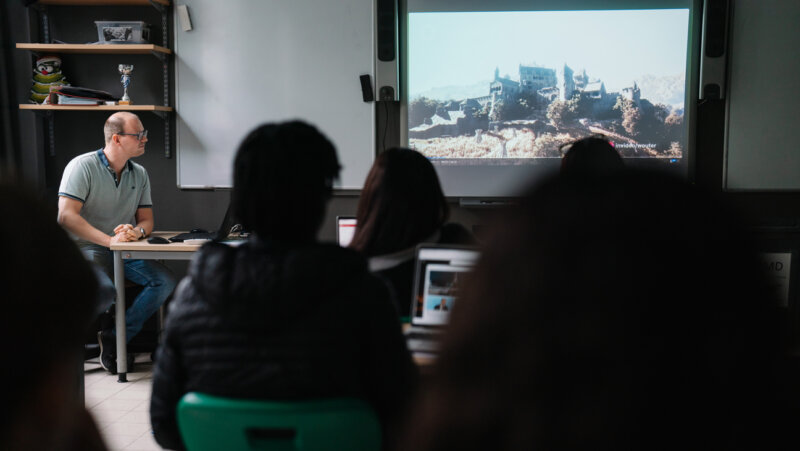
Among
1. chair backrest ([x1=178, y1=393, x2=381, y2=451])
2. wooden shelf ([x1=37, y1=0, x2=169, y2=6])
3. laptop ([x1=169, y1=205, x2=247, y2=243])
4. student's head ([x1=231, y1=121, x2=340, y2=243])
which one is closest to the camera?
chair backrest ([x1=178, y1=393, x2=381, y2=451])

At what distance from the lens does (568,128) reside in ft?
13.5

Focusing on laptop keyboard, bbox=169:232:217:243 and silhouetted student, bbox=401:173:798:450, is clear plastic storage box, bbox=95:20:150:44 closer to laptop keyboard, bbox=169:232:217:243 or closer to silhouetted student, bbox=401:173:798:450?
laptop keyboard, bbox=169:232:217:243

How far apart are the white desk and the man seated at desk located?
0.12 metres

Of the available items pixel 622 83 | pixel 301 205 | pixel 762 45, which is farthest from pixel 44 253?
pixel 762 45

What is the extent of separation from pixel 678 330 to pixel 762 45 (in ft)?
14.3

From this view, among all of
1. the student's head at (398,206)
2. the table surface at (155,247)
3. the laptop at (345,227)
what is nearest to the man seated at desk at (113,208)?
the table surface at (155,247)

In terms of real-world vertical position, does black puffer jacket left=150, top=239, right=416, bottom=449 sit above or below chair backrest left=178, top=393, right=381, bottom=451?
above

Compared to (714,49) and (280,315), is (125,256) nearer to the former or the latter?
(280,315)

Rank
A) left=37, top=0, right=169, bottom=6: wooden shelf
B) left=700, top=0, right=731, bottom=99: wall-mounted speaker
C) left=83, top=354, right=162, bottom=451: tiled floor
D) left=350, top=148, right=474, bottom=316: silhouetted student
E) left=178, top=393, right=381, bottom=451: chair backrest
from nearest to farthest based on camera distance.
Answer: left=178, top=393, right=381, bottom=451: chair backrest < left=350, top=148, right=474, bottom=316: silhouetted student < left=83, top=354, right=162, bottom=451: tiled floor < left=700, top=0, right=731, bottom=99: wall-mounted speaker < left=37, top=0, right=169, bottom=6: wooden shelf

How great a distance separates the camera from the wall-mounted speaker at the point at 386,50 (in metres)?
4.08

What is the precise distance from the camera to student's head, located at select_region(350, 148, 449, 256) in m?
2.01

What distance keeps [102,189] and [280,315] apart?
3.02 meters

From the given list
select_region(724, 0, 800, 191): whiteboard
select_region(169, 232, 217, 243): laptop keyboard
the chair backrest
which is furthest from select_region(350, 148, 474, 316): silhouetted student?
select_region(724, 0, 800, 191): whiteboard

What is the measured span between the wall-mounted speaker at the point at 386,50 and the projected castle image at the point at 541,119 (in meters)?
0.19
